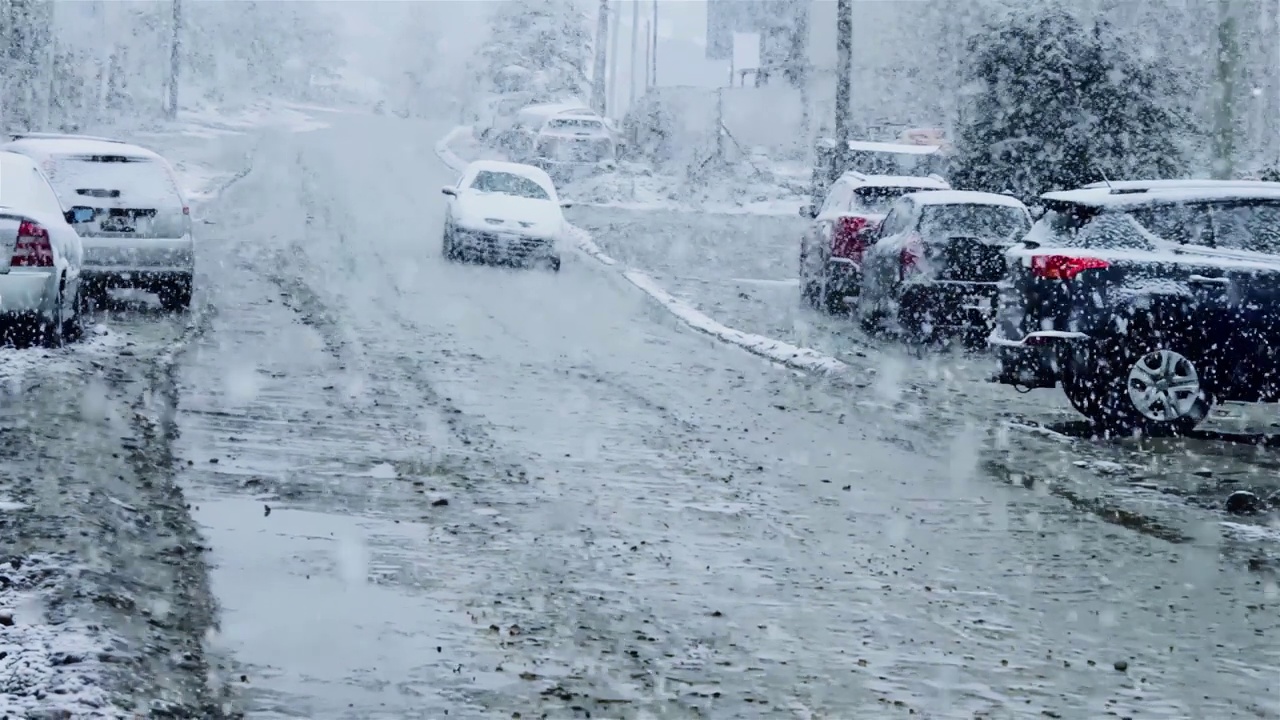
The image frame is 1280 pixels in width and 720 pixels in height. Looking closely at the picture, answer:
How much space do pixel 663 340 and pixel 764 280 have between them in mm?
7956

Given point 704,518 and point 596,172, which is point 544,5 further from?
point 704,518

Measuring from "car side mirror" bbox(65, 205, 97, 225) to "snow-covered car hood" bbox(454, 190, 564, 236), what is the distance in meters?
9.47

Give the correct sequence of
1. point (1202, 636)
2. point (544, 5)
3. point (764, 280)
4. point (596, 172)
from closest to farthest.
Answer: point (1202, 636)
point (764, 280)
point (596, 172)
point (544, 5)

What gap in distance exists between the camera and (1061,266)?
12023 mm

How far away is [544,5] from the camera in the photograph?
82688mm

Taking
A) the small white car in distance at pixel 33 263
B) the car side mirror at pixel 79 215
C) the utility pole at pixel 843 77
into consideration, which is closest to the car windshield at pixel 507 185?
the utility pole at pixel 843 77

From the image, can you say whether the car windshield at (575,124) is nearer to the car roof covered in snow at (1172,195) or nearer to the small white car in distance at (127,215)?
the small white car in distance at (127,215)

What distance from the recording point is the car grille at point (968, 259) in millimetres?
17234

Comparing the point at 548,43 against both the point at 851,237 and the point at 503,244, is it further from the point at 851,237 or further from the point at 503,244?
the point at 851,237

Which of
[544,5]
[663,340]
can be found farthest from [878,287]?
[544,5]

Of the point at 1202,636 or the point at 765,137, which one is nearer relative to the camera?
the point at 1202,636

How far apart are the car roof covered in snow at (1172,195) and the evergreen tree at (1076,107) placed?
13.4m

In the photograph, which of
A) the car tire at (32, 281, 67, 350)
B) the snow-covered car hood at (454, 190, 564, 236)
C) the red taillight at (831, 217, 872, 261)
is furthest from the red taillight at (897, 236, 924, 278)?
the snow-covered car hood at (454, 190, 564, 236)

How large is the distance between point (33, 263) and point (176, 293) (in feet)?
12.7
